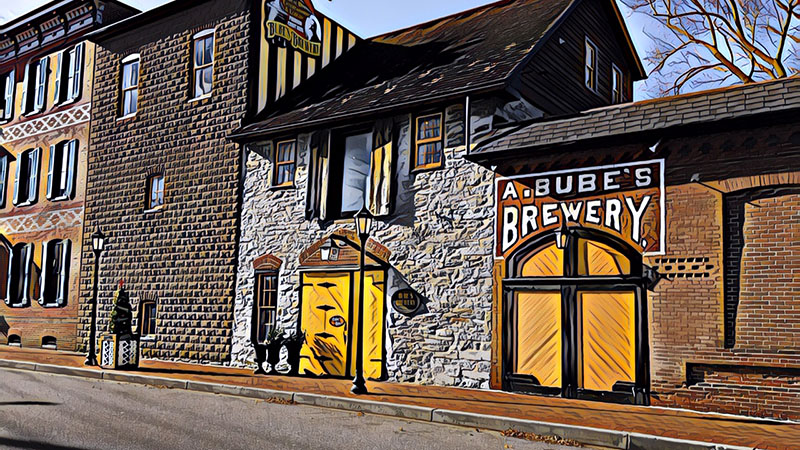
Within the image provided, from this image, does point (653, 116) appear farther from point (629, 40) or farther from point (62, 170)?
point (62, 170)

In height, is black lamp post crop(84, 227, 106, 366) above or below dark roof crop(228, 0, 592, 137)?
below

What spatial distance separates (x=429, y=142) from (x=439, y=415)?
6.34 meters

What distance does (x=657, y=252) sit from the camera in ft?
39.1

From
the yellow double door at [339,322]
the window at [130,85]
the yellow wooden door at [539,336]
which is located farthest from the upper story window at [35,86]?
the yellow wooden door at [539,336]

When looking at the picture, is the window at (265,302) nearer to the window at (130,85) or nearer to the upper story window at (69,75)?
the window at (130,85)

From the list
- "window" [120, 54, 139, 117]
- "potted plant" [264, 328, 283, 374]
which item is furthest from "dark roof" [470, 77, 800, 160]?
"window" [120, 54, 139, 117]

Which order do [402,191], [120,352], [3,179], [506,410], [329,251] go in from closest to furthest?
1. [506,410]
2. [402,191]
3. [329,251]
4. [120,352]
5. [3,179]

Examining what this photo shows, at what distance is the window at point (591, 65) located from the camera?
18.7m

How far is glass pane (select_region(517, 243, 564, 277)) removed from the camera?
512 inches

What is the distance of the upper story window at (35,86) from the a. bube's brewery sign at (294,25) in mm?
9364

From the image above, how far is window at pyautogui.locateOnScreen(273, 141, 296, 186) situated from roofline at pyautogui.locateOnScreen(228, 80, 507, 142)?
37cm

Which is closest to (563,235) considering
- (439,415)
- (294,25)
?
(439,415)

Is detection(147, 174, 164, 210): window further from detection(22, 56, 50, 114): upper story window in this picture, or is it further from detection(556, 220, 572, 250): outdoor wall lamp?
detection(556, 220, 572, 250): outdoor wall lamp

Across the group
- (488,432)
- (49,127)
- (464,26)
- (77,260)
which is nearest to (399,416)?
(488,432)
